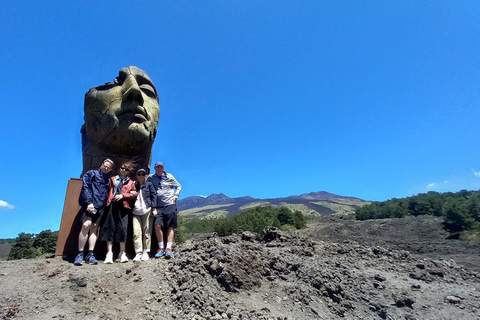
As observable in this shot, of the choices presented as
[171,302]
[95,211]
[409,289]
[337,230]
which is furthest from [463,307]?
[337,230]

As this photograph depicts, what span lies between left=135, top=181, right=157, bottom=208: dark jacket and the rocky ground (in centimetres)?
93

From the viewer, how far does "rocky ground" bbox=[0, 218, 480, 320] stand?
3.76 metres

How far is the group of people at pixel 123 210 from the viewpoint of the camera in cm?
473

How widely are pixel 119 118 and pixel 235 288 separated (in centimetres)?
352

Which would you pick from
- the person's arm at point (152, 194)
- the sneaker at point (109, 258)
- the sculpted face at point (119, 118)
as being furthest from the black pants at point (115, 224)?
the sculpted face at point (119, 118)

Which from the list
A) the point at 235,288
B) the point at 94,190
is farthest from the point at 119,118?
the point at 235,288

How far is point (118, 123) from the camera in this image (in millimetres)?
5578

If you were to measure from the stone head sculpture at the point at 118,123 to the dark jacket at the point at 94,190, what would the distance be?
2.83 ft

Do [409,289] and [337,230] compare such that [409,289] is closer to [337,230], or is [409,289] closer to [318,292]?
[318,292]

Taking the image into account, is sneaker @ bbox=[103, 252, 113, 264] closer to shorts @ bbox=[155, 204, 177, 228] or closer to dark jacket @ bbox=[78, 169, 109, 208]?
dark jacket @ bbox=[78, 169, 109, 208]

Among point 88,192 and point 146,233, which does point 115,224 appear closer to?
point 146,233

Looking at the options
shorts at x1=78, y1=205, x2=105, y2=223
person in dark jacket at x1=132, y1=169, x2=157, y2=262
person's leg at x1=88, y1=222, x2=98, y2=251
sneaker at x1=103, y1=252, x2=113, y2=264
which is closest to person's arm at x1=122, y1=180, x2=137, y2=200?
person in dark jacket at x1=132, y1=169, x2=157, y2=262

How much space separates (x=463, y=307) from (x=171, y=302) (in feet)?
15.8

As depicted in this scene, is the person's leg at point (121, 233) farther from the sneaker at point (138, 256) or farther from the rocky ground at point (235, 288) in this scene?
the rocky ground at point (235, 288)
